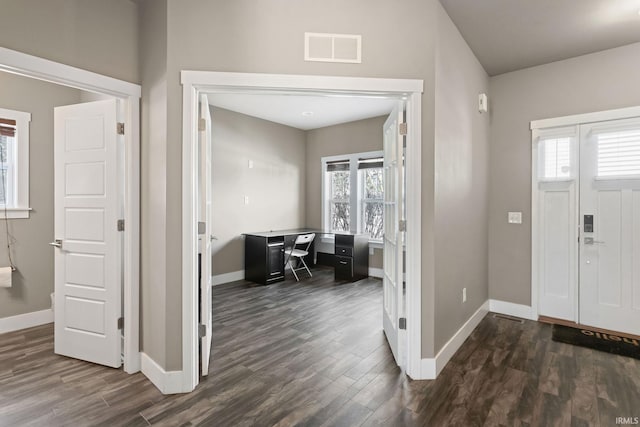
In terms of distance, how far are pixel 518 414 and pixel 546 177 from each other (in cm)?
255

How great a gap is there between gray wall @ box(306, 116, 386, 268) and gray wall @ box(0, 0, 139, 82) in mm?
3995

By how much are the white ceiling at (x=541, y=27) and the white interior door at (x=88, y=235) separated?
287 centimetres

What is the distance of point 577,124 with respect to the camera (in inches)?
129

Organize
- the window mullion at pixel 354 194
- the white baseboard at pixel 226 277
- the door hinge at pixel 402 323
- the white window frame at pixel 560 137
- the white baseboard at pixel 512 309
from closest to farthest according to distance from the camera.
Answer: the door hinge at pixel 402 323
the white window frame at pixel 560 137
the white baseboard at pixel 512 309
the white baseboard at pixel 226 277
the window mullion at pixel 354 194

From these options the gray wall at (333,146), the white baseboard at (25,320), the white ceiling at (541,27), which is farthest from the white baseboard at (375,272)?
the white baseboard at (25,320)

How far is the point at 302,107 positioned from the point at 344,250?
241 centimetres

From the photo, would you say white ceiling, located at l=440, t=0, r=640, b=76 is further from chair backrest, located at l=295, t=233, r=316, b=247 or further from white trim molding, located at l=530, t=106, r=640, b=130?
chair backrest, located at l=295, t=233, r=316, b=247

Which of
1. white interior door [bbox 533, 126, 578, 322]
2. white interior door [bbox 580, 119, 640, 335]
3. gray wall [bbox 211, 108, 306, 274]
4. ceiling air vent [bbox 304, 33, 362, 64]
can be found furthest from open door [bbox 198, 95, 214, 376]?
white interior door [bbox 580, 119, 640, 335]

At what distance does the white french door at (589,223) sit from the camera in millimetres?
3053

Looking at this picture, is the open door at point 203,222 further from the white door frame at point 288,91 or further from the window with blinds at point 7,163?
the window with blinds at point 7,163

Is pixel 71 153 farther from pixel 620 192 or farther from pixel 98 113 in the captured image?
pixel 620 192

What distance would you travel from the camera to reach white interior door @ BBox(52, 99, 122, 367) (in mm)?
2416

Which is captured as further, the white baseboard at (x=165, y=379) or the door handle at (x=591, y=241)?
the door handle at (x=591, y=241)

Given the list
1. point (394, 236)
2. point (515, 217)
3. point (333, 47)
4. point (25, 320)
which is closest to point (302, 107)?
point (333, 47)
